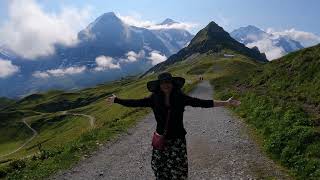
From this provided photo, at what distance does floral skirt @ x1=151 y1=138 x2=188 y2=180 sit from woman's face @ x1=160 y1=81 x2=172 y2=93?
123cm

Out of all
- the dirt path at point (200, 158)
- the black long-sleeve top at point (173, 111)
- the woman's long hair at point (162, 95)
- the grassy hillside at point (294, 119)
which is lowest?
the dirt path at point (200, 158)

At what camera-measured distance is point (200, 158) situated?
22.0 metres

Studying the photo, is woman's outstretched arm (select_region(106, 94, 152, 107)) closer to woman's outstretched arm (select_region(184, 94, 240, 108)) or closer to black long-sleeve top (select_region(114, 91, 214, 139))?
black long-sleeve top (select_region(114, 91, 214, 139))

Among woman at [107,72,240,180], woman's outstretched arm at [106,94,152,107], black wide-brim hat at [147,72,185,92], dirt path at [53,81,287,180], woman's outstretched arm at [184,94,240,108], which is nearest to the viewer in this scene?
black wide-brim hat at [147,72,185,92]

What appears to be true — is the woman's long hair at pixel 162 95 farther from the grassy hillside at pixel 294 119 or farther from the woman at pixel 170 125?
the grassy hillside at pixel 294 119

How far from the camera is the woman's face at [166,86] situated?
1162 cm

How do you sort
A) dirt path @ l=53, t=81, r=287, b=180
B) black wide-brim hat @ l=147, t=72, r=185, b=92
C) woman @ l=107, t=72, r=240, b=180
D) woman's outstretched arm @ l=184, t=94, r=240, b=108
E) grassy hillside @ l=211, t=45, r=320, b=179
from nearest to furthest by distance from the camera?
1. black wide-brim hat @ l=147, t=72, r=185, b=92
2. woman @ l=107, t=72, r=240, b=180
3. woman's outstretched arm @ l=184, t=94, r=240, b=108
4. grassy hillside @ l=211, t=45, r=320, b=179
5. dirt path @ l=53, t=81, r=287, b=180

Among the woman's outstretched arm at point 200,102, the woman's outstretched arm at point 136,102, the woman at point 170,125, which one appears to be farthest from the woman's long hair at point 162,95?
the woman's outstretched arm at point 136,102

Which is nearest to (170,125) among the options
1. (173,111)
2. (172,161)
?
(173,111)

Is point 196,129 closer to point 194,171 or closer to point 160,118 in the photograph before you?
point 194,171

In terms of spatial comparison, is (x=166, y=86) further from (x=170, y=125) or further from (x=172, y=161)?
(x=172, y=161)

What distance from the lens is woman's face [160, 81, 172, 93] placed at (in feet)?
38.1

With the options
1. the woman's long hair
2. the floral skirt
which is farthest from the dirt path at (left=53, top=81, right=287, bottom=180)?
the woman's long hair

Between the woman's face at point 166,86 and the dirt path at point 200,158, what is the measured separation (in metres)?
7.45
